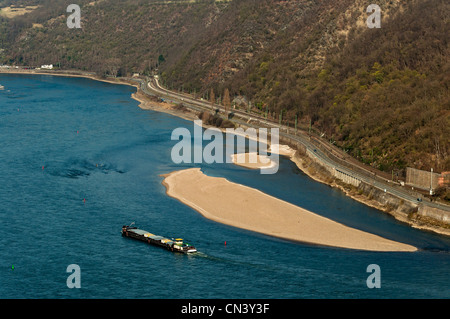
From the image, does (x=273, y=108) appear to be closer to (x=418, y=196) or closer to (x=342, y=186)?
(x=342, y=186)

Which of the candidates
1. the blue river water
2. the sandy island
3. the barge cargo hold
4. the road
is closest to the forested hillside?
the road

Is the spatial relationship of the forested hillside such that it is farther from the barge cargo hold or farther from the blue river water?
the barge cargo hold

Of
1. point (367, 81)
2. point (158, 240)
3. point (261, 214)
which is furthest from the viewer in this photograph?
point (367, 81)

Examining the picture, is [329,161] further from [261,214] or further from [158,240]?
[158,240]

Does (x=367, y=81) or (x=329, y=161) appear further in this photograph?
(x=367, y=81)

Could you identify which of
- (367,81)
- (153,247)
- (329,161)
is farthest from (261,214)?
(367,81)

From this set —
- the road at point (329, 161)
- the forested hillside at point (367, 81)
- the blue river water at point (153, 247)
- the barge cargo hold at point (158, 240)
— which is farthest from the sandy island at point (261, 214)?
the forested hillside at point (367, 81)
